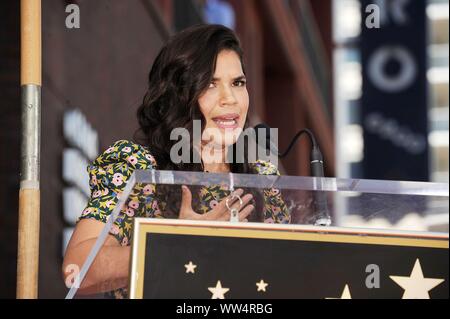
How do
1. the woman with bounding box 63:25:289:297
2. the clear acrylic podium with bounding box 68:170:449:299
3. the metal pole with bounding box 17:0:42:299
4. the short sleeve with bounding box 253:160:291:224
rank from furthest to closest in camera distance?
the woman with bounding box 63:25:289:297
the metal pole with bounding box 17:0:42:299
the short sleeve with bounding box 253:160:291:224
the clear acrylic podium with bounding box 68:170:449:299

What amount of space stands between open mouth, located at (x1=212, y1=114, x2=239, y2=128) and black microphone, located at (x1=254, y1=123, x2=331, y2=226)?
0.11 meters

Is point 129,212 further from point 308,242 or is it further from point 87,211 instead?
point 87,211

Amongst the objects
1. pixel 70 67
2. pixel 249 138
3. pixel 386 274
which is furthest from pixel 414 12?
pixel 386 274

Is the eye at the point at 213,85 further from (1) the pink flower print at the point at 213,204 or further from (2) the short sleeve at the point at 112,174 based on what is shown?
(1) the pink flower print at the point at 213,204

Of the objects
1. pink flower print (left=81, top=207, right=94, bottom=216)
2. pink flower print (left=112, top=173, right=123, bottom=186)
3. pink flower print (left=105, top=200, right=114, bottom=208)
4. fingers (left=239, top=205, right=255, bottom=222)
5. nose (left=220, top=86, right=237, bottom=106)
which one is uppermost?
nose (left=220, top=86, right=237, bottom=106)


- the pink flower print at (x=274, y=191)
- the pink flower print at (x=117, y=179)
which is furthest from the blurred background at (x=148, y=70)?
the pink flower print at (x=274, y=191)

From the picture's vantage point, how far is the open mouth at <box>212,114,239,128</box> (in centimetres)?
353

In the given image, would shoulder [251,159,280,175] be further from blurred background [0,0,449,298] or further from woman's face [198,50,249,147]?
blurred background [0,0,449,298]

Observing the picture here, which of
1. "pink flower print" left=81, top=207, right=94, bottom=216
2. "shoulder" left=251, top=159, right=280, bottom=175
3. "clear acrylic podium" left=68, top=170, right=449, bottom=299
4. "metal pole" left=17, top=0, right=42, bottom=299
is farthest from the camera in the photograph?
"shoulder" left=251, top=159, right=280, bottom=175

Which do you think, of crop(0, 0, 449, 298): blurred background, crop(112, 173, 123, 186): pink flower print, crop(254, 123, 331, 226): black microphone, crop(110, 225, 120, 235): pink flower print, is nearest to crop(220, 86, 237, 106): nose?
crop(254, 123, 331, 226): black microphone

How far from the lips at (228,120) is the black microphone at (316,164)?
0.11m

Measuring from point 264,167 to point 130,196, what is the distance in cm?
145

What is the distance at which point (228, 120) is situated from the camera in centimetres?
354
